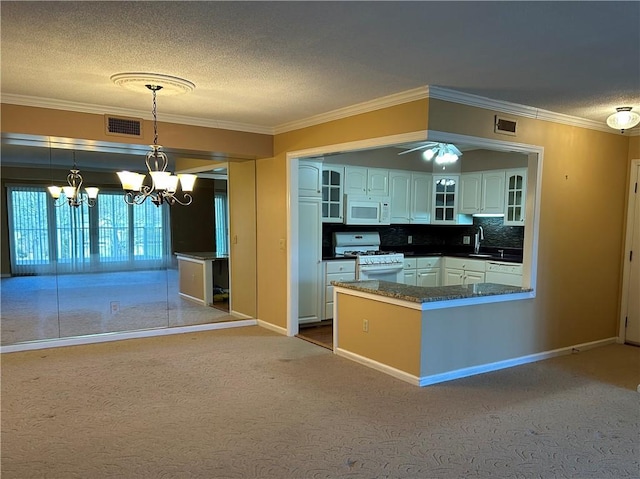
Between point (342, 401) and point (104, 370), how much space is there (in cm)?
224

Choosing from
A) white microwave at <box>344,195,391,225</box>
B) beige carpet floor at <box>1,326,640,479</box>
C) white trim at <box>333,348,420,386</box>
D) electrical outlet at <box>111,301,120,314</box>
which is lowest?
beige carpet floor at <box>1,326,640,479</box>

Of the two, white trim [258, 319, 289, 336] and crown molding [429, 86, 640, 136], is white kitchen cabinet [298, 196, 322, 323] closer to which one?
white trim [258, 319, 289, 336]

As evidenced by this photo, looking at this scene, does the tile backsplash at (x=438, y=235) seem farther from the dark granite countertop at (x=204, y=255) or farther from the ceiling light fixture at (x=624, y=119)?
the ceiling light fixture at (x=624, y=119)

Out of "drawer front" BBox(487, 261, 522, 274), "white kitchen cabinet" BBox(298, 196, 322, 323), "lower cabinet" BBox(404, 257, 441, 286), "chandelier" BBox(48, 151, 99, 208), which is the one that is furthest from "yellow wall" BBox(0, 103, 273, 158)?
"drawer front" BBox(487, 261, 522, 274)

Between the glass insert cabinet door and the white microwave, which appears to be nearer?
the white microwave

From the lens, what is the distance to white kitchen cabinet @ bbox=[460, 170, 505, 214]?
21.8ft

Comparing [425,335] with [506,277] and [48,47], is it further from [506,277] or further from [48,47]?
[48,47]

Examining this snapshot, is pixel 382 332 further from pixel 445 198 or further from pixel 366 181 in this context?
pixel 445 198

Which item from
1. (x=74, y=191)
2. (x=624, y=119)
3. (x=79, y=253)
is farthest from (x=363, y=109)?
(x=79, y=253)

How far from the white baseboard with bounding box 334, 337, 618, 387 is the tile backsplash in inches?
82.9

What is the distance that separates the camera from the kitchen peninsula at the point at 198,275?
5969 millimetres

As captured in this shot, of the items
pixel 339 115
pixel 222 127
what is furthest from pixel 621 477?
pixel 222 127

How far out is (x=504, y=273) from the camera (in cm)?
611

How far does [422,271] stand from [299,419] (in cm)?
420
